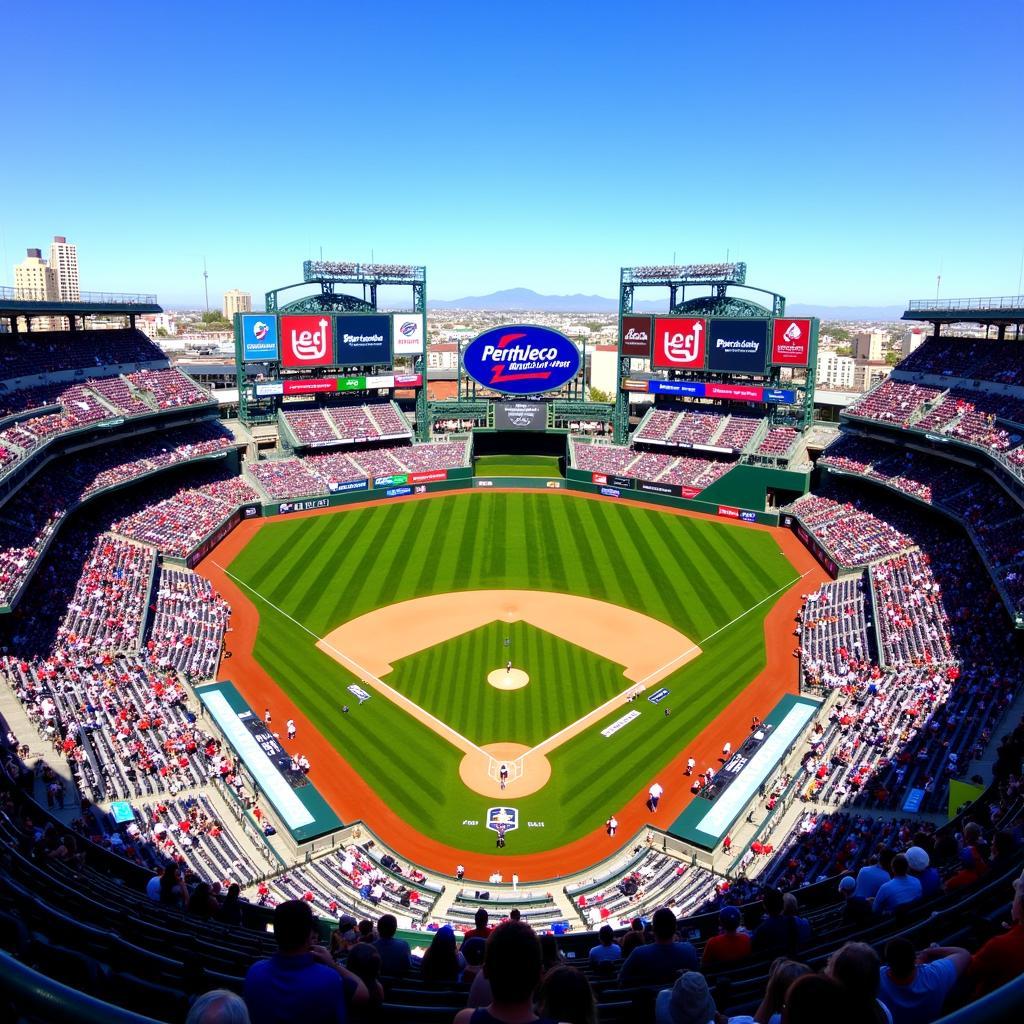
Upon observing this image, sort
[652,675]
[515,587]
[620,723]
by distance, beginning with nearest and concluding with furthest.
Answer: [620,723]
[652,675]
[515,587]

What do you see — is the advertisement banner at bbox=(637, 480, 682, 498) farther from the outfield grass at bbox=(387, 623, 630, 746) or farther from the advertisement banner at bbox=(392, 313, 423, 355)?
the outfield grass at bbox=(387, 623, 630, 746)

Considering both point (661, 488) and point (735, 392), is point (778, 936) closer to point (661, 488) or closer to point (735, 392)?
point (661, 488)

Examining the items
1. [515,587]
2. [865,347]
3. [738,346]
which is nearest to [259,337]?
[515,587]

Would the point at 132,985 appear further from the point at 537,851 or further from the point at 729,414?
the point at 729,414

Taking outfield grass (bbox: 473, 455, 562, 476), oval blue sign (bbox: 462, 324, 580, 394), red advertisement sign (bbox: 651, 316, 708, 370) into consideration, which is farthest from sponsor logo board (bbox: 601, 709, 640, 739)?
oval blue sign (bbox: 462, 324, 580, 394)

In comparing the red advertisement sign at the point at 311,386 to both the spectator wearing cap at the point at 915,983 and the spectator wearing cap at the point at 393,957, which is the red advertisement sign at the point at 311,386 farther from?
the spectator wearing cap at the point at 915,983

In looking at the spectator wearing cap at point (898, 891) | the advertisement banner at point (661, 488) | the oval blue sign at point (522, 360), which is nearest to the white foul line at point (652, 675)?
the advertisement banner at point (661, 488)
